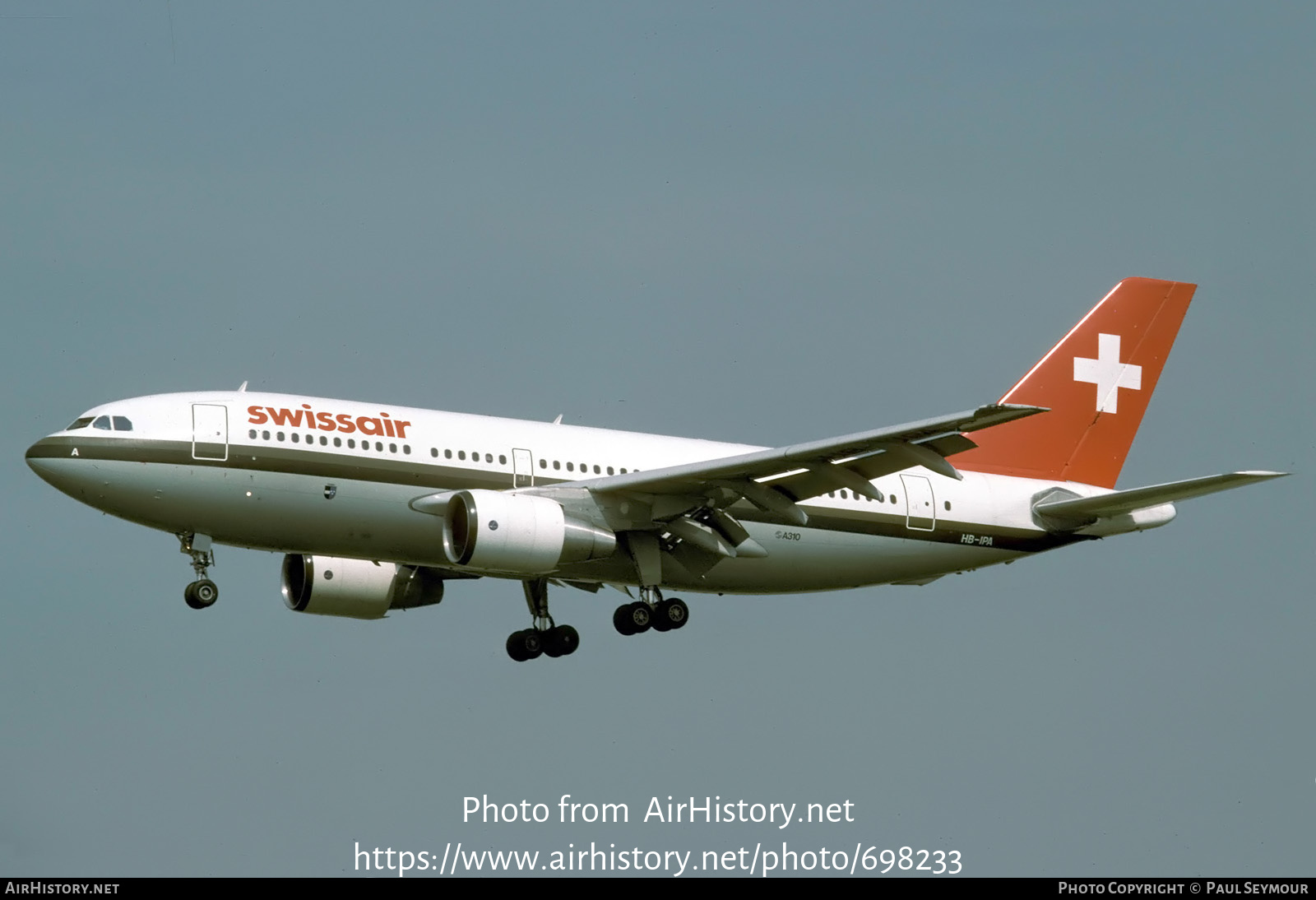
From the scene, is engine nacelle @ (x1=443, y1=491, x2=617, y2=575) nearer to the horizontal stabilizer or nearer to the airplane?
the airplane

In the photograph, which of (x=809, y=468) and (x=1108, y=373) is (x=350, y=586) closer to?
(x=809, y=468)

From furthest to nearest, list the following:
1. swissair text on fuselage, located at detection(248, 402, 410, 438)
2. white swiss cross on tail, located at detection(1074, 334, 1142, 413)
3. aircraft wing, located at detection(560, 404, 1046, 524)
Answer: white swiss cross on tail, located at detection(1074, 334, 1142, 413) → swissair text on fuselage, located at detection(248, 402, 410, 438) → aircraft wing, located at detection(560, 404, 1046, 524)

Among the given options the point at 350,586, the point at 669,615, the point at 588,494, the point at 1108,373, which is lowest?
the point at 669,615

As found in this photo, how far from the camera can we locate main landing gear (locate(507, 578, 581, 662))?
44.5 m

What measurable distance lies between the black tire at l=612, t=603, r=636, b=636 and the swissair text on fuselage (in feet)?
20.4

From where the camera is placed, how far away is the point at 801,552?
42375 mm

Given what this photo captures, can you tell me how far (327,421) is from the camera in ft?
127

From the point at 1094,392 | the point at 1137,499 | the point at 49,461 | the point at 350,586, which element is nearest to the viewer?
the point at 49,461

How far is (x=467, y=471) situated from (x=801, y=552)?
25.1ft

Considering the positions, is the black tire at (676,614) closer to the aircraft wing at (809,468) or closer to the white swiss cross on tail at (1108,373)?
the aircraft wing at (809,468)

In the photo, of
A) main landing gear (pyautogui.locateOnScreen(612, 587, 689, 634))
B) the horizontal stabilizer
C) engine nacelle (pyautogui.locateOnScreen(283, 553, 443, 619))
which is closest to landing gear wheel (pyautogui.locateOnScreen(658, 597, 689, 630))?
main landing gear (pyautogui.locateOnScreen(612, 587, 689, 634))

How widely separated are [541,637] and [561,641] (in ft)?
1.54

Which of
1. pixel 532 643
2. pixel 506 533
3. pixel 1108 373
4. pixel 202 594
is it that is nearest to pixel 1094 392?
pixel 1108 373
